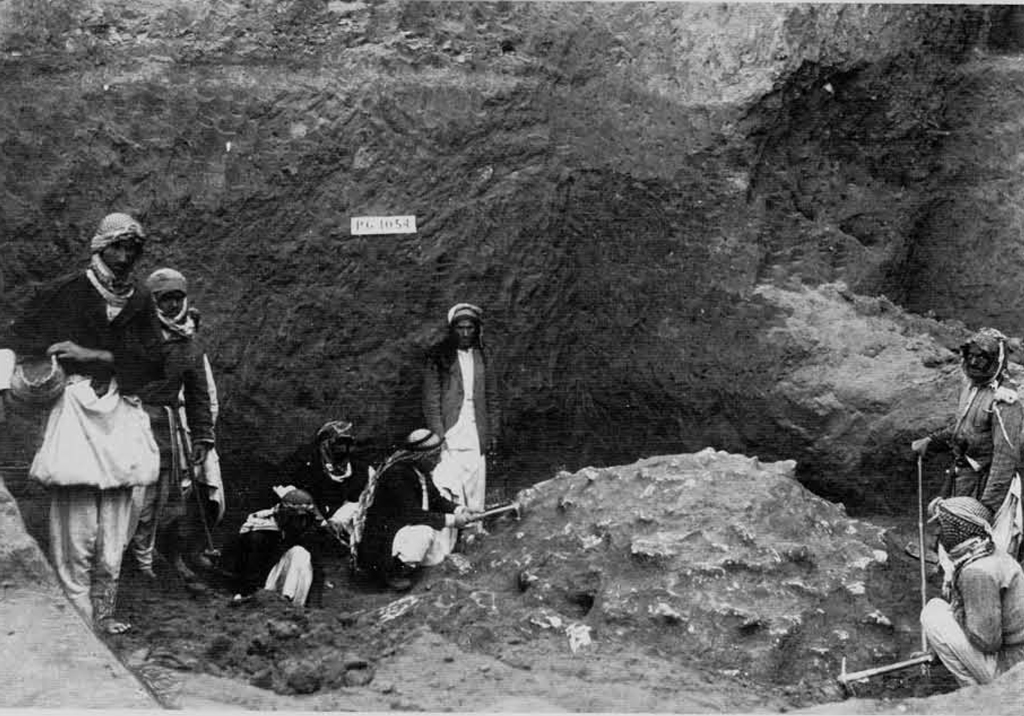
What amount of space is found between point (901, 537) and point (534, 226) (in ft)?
9.11

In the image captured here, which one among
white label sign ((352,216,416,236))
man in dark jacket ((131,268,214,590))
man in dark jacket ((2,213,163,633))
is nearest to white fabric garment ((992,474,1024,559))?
white label sign ((352,216,416,236))

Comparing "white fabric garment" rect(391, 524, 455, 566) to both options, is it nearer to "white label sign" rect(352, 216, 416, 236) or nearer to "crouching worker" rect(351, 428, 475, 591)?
"crouching worker" rect(351, 428, 475, 591)

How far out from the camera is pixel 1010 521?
949 cm

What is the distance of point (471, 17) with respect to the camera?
1102 centimetres

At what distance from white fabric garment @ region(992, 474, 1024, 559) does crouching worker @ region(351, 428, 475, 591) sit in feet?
9.10

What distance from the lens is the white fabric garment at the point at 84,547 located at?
375 inches

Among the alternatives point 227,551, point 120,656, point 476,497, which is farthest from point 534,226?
point 120,656

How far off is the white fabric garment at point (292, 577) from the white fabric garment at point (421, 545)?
0.53 meters

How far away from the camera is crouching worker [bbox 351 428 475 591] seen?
10.2 m

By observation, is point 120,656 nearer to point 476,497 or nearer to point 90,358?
point 90,358

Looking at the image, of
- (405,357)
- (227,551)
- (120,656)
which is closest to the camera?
(120,656)

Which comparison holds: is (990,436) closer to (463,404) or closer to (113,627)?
(463,404)

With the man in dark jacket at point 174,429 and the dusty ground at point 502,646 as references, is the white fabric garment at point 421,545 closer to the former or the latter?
the dusty ground at point 502,646

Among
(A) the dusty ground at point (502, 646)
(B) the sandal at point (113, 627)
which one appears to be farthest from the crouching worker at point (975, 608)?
(B) the sandal at point (113, 627)
